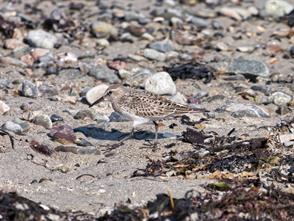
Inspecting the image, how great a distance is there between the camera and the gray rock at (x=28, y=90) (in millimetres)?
10234

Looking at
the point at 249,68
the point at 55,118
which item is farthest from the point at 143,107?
the point at 249,68

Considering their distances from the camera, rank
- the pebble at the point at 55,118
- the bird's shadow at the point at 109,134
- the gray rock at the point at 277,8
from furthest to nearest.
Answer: the gray rock at the point at 277,8 < the pebble at the point at 55,118 < the bird's shadow at the point at 109,134

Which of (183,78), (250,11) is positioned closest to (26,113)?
(183,78)

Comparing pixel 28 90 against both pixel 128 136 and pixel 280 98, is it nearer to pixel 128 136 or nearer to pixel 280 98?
pixel 128 136

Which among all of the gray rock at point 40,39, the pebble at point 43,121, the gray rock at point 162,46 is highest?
the pebble at point 43,121

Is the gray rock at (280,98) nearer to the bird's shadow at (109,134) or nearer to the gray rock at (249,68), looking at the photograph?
the gray rock at (249,68)

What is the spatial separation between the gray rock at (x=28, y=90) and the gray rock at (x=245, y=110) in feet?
7.78

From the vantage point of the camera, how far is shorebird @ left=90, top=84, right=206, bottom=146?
8672mm

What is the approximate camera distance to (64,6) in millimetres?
15438

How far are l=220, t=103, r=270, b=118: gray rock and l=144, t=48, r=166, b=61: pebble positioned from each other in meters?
2.72

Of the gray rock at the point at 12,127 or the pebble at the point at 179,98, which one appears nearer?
the gray rock at the point at 12,127

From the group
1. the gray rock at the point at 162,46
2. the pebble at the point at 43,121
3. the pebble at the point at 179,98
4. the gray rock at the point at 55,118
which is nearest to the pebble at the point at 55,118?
the gray rock at the point at 55,118

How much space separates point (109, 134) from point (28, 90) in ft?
5.46

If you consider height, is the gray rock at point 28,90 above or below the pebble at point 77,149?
below
